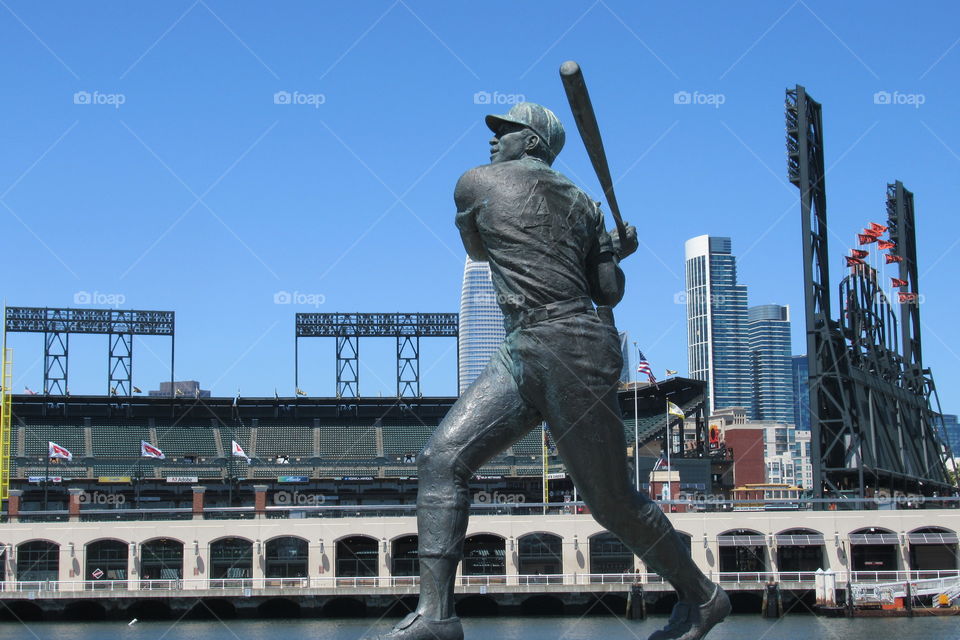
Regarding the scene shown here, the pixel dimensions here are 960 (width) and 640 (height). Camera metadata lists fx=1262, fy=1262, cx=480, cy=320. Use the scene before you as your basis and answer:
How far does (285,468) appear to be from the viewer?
69688 millimetres

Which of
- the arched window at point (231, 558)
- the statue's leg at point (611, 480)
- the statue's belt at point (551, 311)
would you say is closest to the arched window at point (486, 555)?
the arched window at point (231, 558)

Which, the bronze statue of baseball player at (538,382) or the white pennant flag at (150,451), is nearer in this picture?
the bronze statue of baseball player at (538,382)

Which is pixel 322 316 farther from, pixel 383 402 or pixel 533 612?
pixel 533 612

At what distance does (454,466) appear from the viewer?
6.41 meters

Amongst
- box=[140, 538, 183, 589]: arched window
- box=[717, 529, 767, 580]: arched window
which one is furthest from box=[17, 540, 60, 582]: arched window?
box=[717, 529, 767, 580]: arched window

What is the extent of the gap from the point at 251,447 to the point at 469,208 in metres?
69.1

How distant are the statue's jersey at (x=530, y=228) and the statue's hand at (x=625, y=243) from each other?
20 centimetres

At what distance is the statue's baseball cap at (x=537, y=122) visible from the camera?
7023mm

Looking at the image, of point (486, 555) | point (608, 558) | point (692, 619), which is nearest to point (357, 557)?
point (486, 555)

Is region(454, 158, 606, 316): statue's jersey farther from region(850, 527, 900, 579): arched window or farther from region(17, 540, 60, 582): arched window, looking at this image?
region(17, 540, 60, 582): arched window

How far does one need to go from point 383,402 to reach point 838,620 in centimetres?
4366

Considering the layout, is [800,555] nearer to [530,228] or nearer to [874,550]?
[874,550]

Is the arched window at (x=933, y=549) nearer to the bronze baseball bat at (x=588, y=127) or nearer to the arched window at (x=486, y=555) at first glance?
the arched window at (x=486, y=555)

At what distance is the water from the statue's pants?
21.7 m
